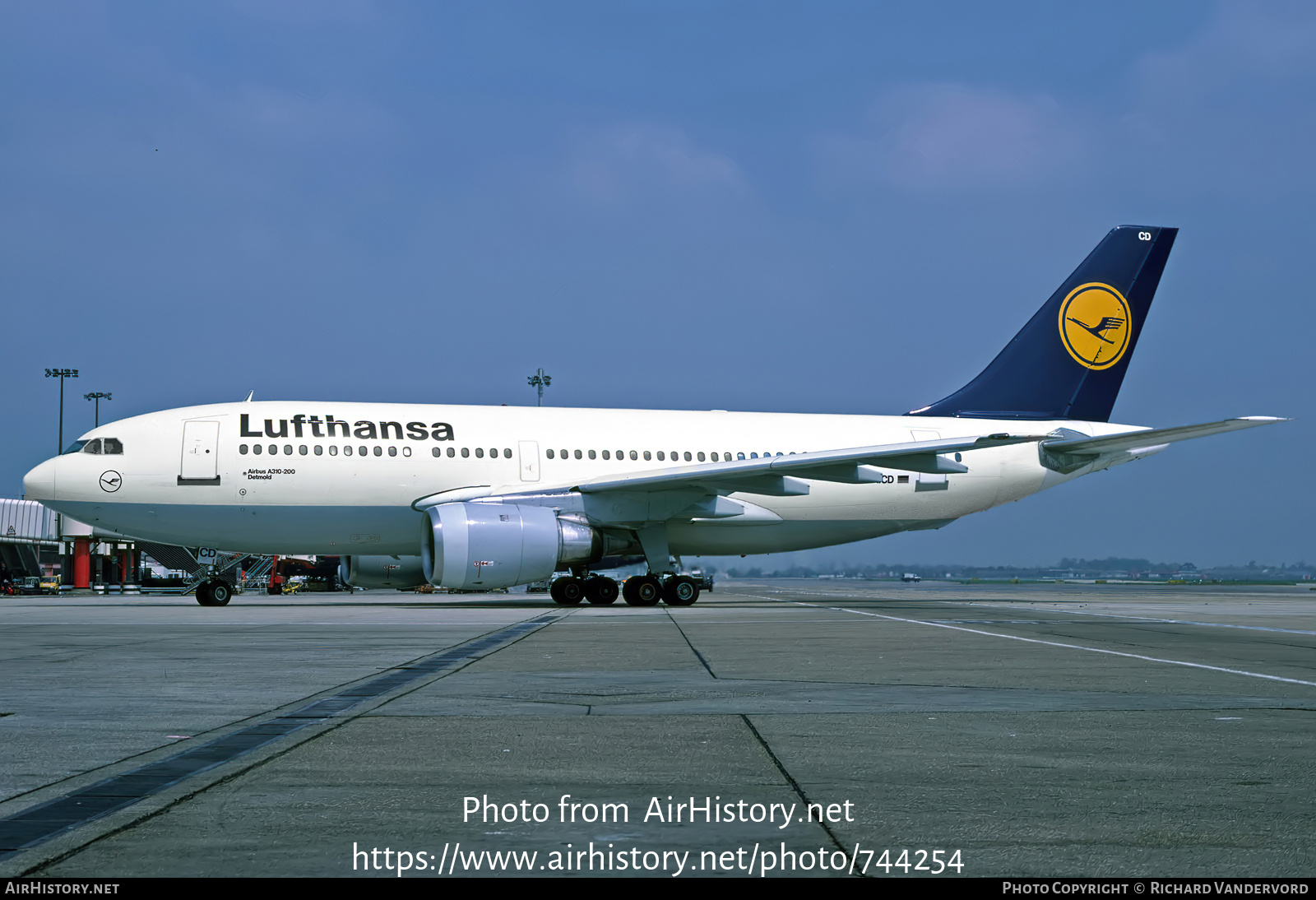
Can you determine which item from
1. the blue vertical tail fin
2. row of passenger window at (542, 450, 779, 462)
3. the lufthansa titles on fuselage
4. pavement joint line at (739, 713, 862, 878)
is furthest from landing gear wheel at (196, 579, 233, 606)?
pavement joint line at (739, 713, 862, 878)

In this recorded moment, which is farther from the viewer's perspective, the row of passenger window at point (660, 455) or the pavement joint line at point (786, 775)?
the row of passenger window at point (660, 455)

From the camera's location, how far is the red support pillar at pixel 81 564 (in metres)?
54.5

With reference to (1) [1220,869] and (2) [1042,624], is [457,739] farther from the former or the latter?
(2) [1042,624]

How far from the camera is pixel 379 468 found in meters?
21.9

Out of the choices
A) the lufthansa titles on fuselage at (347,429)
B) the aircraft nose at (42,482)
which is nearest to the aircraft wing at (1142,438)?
the lufthansa titles on fuselage at (347,429)

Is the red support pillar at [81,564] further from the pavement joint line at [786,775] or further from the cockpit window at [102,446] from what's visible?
the pavement joint line at [786,775]

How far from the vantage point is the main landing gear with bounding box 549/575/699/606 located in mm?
22719

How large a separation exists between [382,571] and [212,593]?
3522mm

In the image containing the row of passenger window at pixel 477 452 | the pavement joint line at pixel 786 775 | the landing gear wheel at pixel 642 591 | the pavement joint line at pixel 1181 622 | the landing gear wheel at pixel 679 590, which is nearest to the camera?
the pavement joint line at pixel 786 775

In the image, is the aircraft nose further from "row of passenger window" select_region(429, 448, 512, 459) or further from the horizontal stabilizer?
the horizontal stabilizer

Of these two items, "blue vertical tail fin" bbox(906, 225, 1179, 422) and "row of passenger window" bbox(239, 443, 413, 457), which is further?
"blue vertical tail fin" bbox(906, 225, 1179, 422)

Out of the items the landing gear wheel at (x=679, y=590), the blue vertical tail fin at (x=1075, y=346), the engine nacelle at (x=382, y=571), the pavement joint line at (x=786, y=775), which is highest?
the blue vertical tail fin at (x=1075, y=346)

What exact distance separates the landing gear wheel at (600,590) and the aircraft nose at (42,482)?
9896mm

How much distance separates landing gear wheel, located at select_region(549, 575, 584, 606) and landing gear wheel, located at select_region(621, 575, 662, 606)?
970 millimetres
